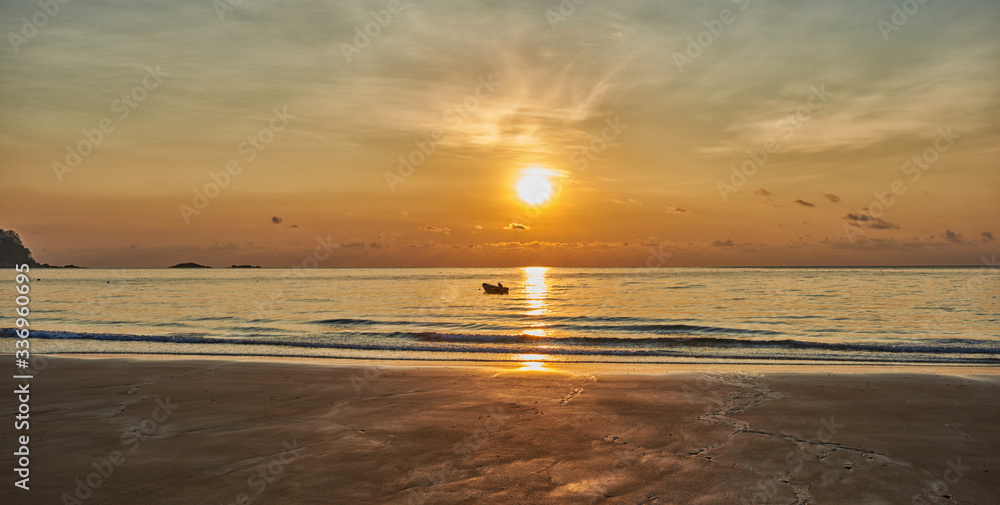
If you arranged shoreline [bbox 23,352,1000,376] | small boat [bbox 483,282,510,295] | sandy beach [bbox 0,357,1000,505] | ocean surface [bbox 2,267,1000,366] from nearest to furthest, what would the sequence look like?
sandy beach [bbox 0,357,1000,505]
shoreline [bbox 23,352,1000,376]
ocean surface [bbox 2,267,1000,366]
small boat [bbox 483,282,510,295]

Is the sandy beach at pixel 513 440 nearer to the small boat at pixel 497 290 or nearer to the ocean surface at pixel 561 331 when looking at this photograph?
the ocean surface at pixel 561 331

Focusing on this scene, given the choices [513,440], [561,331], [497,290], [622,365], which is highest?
[497,290]

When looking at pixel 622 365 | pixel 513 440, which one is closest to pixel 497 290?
pixel 622 365

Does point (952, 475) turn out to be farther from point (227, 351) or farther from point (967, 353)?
point (227, 351)

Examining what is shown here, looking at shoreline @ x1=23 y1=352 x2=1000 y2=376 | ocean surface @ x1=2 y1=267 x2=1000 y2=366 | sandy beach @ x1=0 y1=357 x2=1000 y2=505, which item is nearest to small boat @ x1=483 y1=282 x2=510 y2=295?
ocean surface @ x1=2 y1=267 x2=1000 y2=366

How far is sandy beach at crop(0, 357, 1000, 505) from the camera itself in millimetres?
6555

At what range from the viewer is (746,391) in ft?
40.1

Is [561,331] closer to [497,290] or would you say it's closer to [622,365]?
[622,365]

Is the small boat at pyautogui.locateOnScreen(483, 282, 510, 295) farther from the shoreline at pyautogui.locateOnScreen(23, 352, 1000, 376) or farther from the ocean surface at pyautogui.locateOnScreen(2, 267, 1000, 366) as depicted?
the shoreline at pyautogui.locateOnScreen(23, 352, 1000, 376)

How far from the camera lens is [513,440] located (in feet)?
27.7

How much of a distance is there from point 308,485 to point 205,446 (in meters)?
2.53

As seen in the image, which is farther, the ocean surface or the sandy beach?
the ocean surface

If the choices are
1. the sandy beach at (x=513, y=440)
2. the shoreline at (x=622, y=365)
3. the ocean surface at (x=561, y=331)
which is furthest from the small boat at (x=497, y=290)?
the sandy beach at (x=513, y=440)

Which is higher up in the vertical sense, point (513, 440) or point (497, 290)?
point (497, 290)
